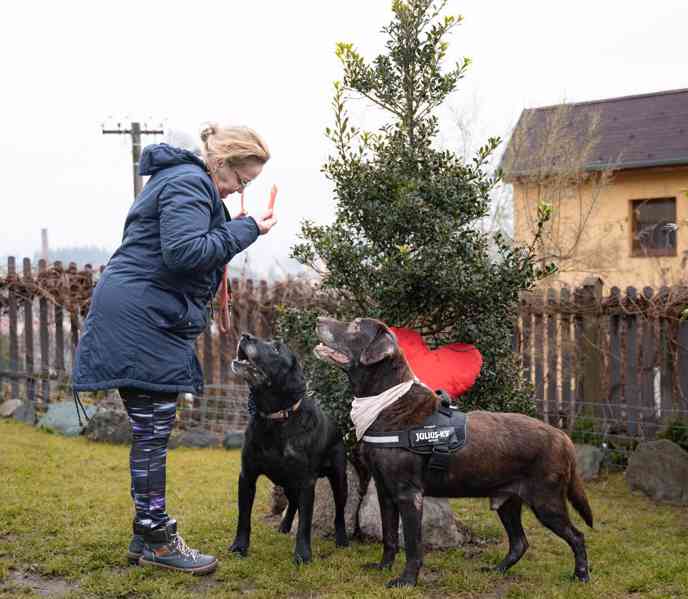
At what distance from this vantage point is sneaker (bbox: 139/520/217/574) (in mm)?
4238

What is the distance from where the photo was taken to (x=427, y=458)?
171 inches

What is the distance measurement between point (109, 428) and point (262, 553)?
4960 mm

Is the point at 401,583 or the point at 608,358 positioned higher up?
the point at 608,358

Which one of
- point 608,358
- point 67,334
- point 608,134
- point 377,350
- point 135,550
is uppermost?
point 608,134

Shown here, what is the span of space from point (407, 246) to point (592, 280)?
4.20 meters

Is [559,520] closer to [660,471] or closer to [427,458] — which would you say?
[427,458]

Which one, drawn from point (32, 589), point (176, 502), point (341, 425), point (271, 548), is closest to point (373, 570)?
point (271, 548)

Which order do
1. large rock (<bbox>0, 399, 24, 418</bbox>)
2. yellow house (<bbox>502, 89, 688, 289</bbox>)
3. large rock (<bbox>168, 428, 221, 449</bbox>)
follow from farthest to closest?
yellow house (<bbox>502, 89, 688, 289</bbox>) < large rock (<bbox>0, 399, 24, 418</bbox>) < large rock (<bbox>168, 428, 221, 449</bbox>)

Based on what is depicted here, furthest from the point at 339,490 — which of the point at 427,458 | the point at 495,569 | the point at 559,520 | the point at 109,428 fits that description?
the point at 109,428

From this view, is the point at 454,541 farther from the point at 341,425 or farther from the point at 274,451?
the point at 274,451

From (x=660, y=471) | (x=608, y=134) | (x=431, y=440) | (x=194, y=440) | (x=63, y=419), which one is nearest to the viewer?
(x=431, y=440)

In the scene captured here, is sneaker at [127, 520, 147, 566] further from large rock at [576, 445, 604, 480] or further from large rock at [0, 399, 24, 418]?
large rock at [0, 399, 24, 418]

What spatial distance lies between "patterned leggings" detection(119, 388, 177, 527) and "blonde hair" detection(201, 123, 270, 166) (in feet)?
4.42

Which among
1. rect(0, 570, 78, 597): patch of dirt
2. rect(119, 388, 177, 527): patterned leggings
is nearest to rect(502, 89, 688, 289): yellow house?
rect(119, 388, 177, 527): patterned leggings
